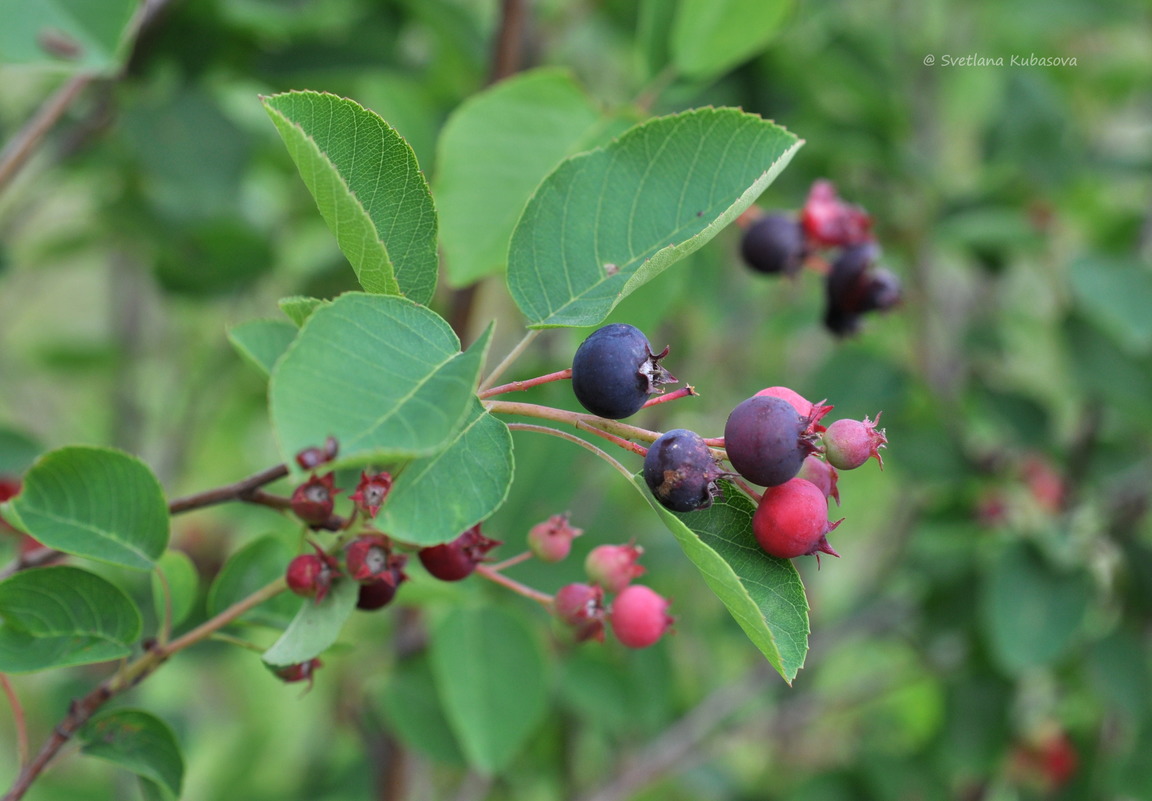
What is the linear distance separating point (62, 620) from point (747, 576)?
54 cm

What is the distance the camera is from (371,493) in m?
0.71

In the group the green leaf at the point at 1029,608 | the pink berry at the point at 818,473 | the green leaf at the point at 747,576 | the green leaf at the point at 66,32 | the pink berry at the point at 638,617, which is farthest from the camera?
the green leaf at the point at 1029,608

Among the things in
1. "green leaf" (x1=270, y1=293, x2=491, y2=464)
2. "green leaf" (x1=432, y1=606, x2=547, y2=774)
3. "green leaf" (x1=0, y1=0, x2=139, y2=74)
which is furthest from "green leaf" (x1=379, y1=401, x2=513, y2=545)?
"green leaf" (x1=432, y1=606, x2=547, y2=774)

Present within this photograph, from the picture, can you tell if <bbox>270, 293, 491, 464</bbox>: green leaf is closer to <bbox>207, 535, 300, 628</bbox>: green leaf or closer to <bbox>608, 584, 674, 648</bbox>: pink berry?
<bbox>608, 584, 674, 648</bbox>: pink berry

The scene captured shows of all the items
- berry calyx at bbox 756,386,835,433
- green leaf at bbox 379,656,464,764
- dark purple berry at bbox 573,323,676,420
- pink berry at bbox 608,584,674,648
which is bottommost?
green leaf at bbox 379,656,464,764

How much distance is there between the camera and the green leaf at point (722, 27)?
1.30 metres

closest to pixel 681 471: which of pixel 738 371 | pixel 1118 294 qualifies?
pixel 1118 294

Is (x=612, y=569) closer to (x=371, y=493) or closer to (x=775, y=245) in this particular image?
(x=371, y=493)

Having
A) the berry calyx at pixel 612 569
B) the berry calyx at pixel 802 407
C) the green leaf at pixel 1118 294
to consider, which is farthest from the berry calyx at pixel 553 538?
the green leaf at pixel 1118 294

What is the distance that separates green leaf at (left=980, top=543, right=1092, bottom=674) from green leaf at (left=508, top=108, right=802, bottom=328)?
3.95ft

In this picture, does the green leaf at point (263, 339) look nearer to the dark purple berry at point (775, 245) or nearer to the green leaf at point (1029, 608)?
the dark purple berry at point (775, 245)

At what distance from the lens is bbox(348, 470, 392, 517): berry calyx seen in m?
0.71

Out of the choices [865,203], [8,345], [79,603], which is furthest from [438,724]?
[8,345]

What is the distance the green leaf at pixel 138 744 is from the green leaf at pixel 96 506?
0.13 metres
